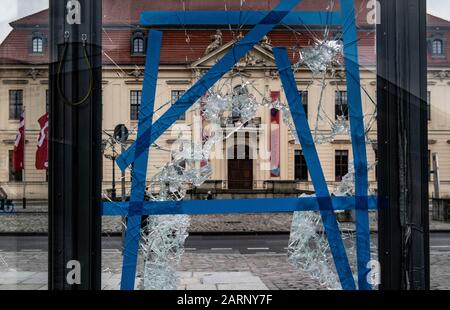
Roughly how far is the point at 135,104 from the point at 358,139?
3.48 feet

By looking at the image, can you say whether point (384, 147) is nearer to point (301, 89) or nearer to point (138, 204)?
point (301, 89)

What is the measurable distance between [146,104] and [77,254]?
0.75 metres

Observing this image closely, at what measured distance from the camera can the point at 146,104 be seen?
112 inches

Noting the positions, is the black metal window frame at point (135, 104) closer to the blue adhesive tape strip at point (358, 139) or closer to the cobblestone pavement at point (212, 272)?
the cobblestone pavement at point (212, 272)

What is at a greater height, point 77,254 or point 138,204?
point 138,204

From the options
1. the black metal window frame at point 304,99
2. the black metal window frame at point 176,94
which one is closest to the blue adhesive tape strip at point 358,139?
the black metal window frame at point 304,99

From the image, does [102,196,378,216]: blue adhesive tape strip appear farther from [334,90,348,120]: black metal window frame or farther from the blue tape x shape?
[334,90,348,120]: black metal window frame

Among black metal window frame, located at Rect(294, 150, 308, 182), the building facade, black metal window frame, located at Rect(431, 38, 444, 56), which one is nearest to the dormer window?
the building facade

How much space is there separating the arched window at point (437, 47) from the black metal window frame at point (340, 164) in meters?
0.62

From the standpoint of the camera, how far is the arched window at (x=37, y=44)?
2.78 meters

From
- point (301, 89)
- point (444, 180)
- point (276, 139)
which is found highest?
point (301, 89)

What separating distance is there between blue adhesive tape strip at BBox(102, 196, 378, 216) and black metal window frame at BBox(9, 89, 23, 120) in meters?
0.61
